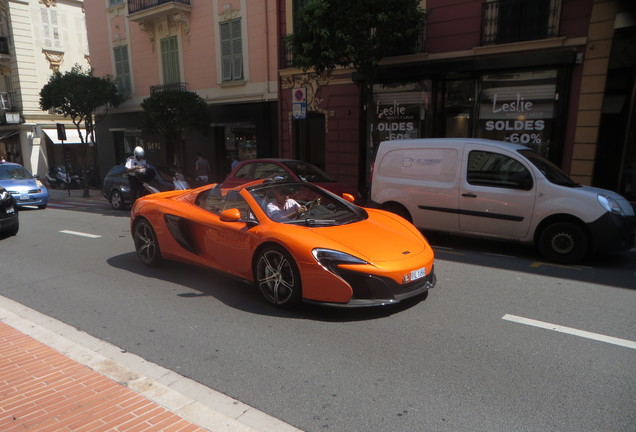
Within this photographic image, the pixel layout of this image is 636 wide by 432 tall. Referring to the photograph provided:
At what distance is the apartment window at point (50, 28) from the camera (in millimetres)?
28812

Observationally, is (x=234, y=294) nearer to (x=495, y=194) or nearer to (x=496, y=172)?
(x=495, y=194)

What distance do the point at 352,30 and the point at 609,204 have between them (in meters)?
7.11

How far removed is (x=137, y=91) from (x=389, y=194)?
17.3 metres

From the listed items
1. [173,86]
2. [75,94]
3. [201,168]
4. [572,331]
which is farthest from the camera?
[173,86]

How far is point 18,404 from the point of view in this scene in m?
3.05

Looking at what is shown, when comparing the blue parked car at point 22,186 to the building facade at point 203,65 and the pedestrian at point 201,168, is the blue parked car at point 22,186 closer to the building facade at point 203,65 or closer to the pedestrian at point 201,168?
the building facade at point 203,65

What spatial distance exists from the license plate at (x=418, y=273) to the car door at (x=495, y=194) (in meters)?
3.17

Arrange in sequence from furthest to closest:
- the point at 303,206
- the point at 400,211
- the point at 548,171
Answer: the point at 400,211, the point at 548,171, the point at 303,206

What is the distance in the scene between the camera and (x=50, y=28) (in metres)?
29.1

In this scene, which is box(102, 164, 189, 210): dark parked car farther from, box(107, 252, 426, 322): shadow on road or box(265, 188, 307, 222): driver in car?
box(265, 188, 307, 222): driver in car

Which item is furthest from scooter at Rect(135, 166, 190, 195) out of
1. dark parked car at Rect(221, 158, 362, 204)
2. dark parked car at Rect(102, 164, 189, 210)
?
dark parked car at Rect(221, 158, 362, 204)

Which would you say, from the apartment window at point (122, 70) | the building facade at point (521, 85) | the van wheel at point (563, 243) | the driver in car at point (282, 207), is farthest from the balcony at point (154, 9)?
the van wheel at point (563, 243)

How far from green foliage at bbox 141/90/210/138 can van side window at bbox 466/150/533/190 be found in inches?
469

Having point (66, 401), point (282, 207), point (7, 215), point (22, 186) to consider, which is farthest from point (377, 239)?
point (22, 186)
